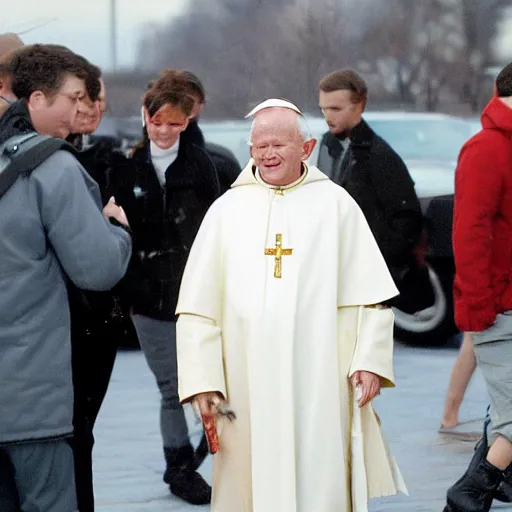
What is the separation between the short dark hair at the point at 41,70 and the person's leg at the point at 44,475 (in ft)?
3.46

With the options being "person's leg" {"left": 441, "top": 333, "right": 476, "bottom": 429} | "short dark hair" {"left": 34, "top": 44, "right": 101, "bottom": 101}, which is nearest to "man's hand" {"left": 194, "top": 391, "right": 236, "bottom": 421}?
"short dark hair" {"left": 34, "top": 44, "right": 101, "bottom": 101}

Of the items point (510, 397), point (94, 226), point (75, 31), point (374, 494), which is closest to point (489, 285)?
point (510, 397)

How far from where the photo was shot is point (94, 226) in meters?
4.89

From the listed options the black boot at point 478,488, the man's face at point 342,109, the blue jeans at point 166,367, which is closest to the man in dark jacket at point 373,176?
the man's face at point 342,109

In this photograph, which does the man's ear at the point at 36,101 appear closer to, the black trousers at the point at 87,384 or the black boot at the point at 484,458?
the black trousers at the point at 87,384

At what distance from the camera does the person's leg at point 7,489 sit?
502 cm

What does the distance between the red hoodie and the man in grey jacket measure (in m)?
1.67

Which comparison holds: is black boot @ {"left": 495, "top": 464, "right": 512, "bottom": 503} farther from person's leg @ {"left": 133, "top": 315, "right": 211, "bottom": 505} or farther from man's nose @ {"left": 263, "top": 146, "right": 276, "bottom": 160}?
man's nose @ {"left": 263, "top": 146, "right": 276, "bottom": 160}

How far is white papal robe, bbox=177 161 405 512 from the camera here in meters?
5.06

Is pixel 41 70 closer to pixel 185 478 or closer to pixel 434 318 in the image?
pixel 185 478

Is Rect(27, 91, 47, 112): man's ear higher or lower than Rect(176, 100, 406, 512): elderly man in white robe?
higher

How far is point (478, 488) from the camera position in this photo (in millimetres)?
6305

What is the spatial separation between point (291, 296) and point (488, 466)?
5.24ft

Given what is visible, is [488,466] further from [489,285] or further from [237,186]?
[237,186]
